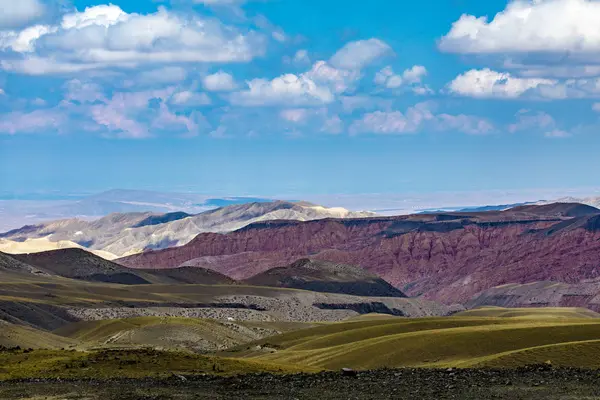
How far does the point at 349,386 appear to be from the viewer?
130ft

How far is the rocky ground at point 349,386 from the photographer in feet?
118

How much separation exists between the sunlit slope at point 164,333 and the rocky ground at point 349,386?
31.6 m

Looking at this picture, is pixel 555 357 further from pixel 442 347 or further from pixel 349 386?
pixel 349 386

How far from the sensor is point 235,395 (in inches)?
1521

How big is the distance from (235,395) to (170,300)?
440 feet

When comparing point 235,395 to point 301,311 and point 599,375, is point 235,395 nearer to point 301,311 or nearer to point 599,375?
point 599,375

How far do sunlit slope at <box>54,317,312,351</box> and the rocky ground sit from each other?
31608 millimetres

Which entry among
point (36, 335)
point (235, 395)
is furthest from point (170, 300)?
point (235, 395)

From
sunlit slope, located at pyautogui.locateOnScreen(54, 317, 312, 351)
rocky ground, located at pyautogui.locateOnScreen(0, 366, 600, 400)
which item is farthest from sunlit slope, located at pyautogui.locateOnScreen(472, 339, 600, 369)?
sunlit slope, located at pyautogui.locateOnScreen(54, 317, 312, 351)

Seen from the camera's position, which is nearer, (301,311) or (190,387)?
(190,387)

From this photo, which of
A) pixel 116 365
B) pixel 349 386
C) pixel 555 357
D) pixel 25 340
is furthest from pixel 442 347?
pixel 25 340

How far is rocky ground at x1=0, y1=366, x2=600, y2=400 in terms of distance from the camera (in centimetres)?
3609

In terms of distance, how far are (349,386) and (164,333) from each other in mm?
51214

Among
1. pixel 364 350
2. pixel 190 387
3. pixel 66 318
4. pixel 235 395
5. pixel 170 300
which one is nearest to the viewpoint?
pixel 235 395
